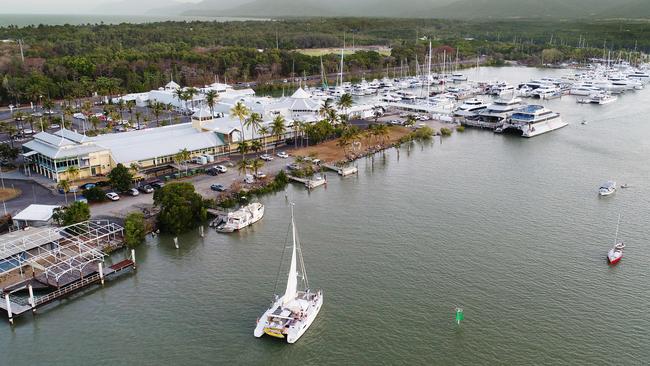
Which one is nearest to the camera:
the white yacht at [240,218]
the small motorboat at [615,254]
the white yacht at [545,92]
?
the small motorboat at [615,254]

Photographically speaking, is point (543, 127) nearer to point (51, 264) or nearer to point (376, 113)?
point (376, 113)

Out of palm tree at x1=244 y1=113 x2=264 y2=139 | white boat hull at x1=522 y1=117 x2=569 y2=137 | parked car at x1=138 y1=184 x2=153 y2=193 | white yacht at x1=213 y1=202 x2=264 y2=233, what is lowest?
white yacht at x1=213 y1=202 x2=264 y2=233

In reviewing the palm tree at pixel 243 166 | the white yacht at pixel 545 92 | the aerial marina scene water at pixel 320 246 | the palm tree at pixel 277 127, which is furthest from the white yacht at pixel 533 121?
the palm tree at pixel 243 166

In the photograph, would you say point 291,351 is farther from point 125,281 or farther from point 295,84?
point 295,84

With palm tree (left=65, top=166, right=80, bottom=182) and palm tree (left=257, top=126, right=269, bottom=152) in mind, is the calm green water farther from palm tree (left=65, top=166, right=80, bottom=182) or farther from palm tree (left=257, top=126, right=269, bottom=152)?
palm tree (left=65, top=166, right=80, bottom=182)

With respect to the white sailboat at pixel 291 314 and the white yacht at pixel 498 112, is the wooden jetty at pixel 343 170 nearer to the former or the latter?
the white sailboat at pixel 291 314

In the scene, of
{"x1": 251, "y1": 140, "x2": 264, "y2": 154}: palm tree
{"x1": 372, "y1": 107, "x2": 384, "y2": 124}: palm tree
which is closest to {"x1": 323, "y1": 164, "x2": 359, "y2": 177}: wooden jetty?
{"x1": 251, "y1": 140, "x2": 264, "y2": 154}: palm tree
